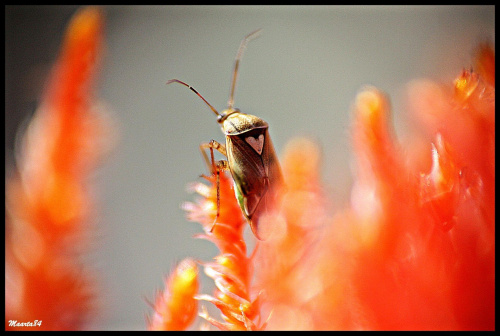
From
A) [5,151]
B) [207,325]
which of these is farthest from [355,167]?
[5,151]

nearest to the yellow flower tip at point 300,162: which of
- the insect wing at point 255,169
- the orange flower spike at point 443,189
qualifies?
the insect wing at point 255,169

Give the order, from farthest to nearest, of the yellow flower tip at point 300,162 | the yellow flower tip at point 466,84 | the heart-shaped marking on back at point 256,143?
the heart-shaped marking on back at point 256,143, the yellow flower tip at point 300,162, the yellow flower tip at point 466,84

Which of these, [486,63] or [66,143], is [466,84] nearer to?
[486,63]

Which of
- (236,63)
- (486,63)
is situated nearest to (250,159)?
(236,63)

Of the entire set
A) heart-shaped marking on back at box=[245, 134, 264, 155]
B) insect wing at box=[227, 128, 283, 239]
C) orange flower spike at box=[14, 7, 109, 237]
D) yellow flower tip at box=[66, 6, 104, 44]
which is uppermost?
yellow flower tip at box=[66, 6, 104, 44]

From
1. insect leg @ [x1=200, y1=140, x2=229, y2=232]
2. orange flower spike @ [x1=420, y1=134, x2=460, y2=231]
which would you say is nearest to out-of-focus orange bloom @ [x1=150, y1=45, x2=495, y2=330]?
orange flower spike @ [x1=420, y1=134, x2=460, y2=231]

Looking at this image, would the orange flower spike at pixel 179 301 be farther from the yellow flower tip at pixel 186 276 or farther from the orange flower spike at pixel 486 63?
the orange flower spike at pixel 486 63

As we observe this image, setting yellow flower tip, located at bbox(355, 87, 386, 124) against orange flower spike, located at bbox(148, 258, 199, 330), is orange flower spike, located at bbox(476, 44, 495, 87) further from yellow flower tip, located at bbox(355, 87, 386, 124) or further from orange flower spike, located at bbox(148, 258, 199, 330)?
orange flower spike, located at bbox(148, 258, 199, 330)
